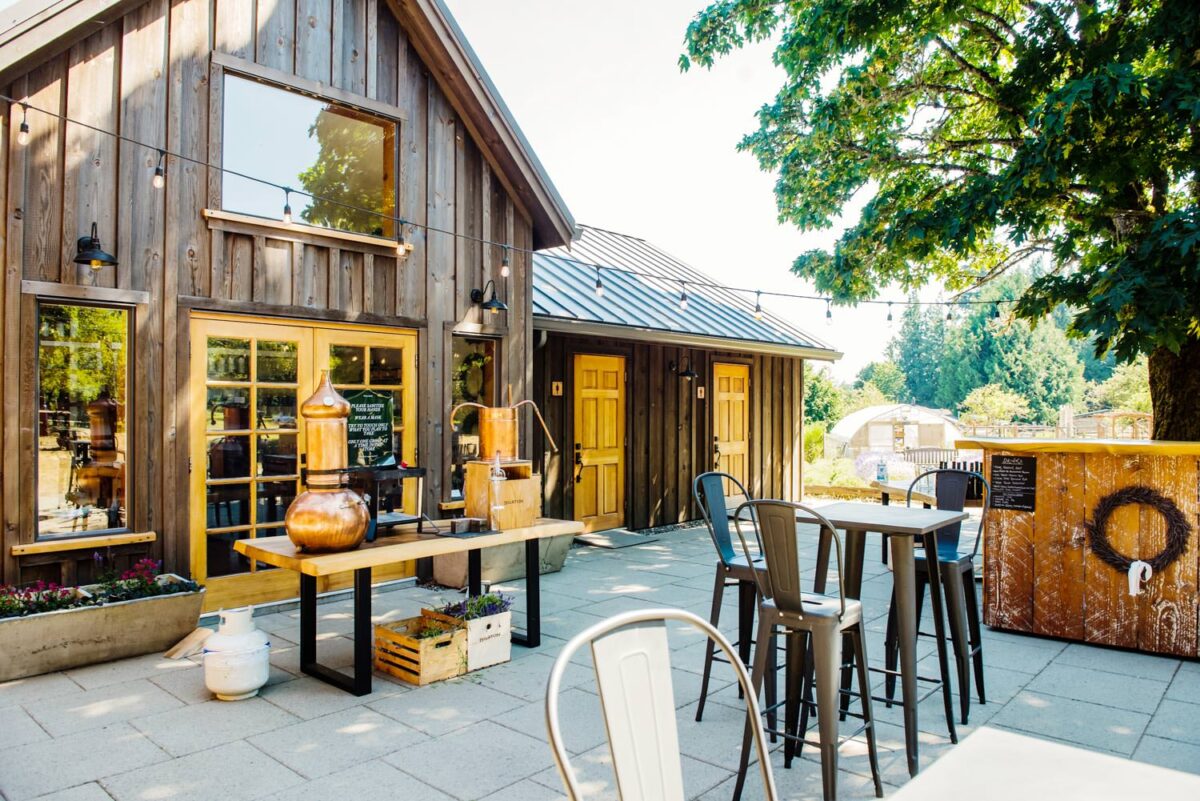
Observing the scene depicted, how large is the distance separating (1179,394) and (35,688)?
7.79 m

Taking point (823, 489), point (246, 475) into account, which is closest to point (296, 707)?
point (246, 475)

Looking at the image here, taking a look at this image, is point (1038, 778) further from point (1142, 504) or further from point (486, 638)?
point (1142, 504)

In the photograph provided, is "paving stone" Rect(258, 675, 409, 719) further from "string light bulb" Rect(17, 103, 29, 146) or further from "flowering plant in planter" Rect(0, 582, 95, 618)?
"string light bulb" Rect(17, 103, 29, 146)

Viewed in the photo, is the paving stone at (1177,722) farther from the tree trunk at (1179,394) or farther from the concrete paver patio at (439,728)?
A: the tree trunk at (1179,394)

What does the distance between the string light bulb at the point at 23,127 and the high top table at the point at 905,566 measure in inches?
178

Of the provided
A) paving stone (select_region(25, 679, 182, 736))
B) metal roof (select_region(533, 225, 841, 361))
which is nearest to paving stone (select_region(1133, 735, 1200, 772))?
paving stone (select_region(25, 679, 182, 736))

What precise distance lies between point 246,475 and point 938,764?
5.02 m

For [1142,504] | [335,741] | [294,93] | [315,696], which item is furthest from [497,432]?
[1142,504]

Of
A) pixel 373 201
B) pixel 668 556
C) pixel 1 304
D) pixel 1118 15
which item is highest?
pixel 1118 15

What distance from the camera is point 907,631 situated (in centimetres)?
320

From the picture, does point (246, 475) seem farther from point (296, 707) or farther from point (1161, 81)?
point (1161, 81)

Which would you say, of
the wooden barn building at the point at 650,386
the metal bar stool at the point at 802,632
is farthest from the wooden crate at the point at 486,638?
the wooden barn building at the point at 650,386

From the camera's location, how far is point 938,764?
58.6 inches

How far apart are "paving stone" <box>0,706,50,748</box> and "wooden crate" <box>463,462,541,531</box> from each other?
7.27 feet
